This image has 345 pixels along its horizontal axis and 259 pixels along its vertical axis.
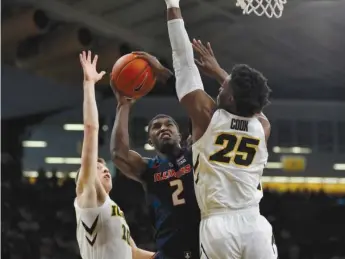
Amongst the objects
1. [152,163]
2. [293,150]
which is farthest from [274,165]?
[152,163]

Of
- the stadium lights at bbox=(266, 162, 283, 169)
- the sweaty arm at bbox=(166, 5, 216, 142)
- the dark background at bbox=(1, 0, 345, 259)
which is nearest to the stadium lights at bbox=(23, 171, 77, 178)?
the dark background at bbox=(1, 0, 345, 259)

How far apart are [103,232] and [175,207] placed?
0.42 metres

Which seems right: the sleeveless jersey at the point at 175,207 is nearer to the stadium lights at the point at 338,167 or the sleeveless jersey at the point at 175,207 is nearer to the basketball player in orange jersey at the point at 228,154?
the basketball player in orange jersey at the point at 228,154

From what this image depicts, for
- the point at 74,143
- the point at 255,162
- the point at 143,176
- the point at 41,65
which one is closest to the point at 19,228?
the point at 74,143

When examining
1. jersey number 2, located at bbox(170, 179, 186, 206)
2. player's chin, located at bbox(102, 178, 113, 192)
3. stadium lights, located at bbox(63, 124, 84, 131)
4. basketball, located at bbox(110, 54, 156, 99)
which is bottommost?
jersey number 2, located at bbox(170, 179, 186, 206)

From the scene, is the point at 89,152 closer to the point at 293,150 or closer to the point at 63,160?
the point at 63,160

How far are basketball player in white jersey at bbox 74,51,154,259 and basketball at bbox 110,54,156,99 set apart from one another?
31 centimetres

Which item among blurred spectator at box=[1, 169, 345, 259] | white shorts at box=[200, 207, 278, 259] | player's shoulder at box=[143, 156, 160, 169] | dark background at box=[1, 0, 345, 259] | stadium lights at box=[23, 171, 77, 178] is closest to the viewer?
white shorts at box=[200, 207, 278, 259]

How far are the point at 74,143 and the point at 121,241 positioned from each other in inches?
185

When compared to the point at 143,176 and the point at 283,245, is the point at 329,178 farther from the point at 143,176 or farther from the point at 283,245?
the point at 143,176

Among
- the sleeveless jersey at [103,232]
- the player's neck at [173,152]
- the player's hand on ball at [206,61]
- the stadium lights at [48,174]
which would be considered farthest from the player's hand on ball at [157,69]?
the stadium lights at [48,174]

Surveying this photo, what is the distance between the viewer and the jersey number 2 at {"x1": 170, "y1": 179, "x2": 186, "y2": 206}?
12.3 ft

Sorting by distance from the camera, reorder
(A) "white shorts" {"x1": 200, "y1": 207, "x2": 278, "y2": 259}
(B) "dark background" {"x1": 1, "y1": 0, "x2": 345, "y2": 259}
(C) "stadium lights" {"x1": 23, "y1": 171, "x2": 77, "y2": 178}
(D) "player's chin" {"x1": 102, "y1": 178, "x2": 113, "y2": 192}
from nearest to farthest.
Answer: (A) "white shorts" {"x1": 200, "y1": 207, "x2": 278, "y2": 259} → (D) "player's chin" {"x1": 102, "y1": 178, "x2": 113, "y2": 192} → (B) "dark background" {"x1": 1, "y1": 0, "x2": 345, "y2": 259} → (C) "stadium lights" {"x1": 23, "y1": 171, "x2": 77, "y2": 178}

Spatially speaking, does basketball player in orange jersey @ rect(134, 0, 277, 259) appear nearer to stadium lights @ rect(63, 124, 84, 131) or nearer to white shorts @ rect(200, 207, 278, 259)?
white shorts @ rect(200, 207, 278, 259)
